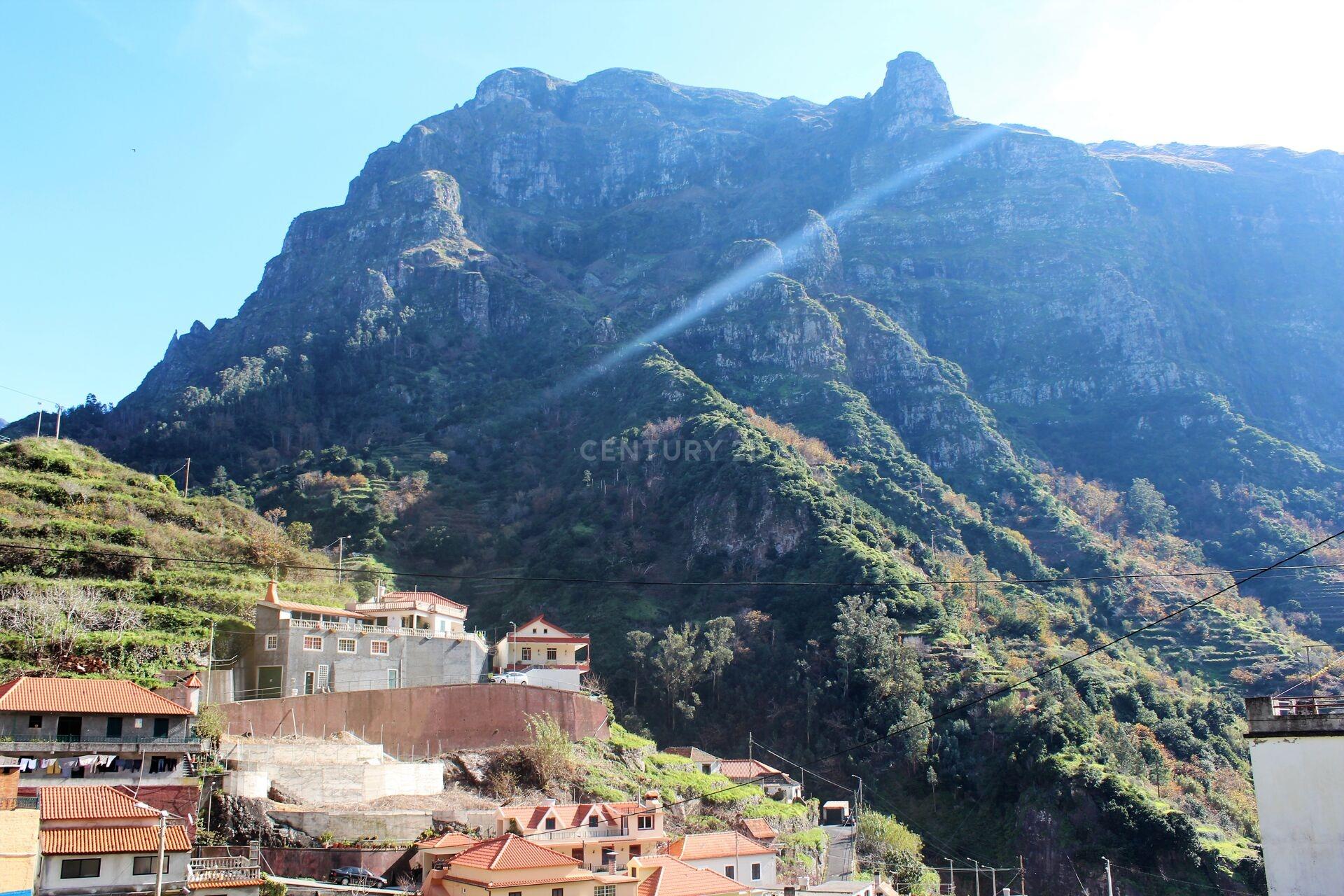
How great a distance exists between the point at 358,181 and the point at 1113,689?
128805 millimetres

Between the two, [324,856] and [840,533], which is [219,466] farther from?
[324,856]

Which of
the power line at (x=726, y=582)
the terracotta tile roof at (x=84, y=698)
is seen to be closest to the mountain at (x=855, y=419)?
the power line at (x=726, y=582)

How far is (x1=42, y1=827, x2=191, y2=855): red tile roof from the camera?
2738 cm

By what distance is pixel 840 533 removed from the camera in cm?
8262

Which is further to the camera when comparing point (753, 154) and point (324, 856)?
point (753, 154)

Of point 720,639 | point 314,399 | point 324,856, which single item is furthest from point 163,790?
point 314,399

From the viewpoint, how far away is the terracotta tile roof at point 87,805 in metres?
28.0

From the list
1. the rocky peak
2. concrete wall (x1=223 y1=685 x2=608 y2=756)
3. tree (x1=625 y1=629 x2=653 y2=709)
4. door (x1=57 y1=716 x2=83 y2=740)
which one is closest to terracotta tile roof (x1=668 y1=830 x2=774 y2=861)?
concrete wall (x1=223 y1=685 x2=608 y2=756)

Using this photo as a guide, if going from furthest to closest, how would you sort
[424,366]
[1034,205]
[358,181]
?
[358,181]
[1034,205]
[424,366]

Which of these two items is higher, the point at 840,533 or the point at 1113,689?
the point at 840,533

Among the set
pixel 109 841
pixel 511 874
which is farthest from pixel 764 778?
pixel 109 841

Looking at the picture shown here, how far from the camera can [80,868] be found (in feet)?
90.6

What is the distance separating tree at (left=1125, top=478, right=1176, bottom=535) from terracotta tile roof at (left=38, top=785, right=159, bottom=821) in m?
97.4

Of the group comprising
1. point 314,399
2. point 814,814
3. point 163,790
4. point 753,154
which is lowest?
point 814,814
